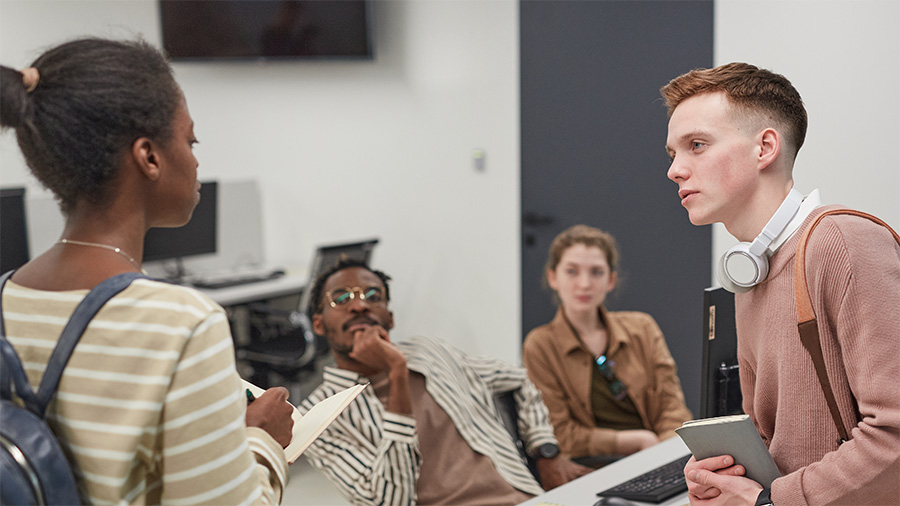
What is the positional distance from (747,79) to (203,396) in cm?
91

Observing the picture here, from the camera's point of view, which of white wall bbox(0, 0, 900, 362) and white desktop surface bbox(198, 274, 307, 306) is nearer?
white desktop surface bbox(198, 274, 307, 306)

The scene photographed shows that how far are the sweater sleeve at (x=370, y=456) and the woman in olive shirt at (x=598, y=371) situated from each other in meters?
0.72

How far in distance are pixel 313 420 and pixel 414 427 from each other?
875 mm

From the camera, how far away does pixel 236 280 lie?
4.41 m

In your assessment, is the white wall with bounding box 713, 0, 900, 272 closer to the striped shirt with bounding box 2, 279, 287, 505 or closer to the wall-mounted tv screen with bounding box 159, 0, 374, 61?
the striped shirt with bounding box 2, 279, 287, 505

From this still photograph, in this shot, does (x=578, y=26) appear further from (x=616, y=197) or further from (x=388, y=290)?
(x=388, y=290)

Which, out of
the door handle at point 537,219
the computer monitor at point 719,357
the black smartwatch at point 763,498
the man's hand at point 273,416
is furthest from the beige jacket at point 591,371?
the man's hand at point 273,416

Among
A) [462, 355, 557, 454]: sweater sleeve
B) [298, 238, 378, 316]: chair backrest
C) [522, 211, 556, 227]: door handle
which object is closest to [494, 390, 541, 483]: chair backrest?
[462, 355, 557, 454]: sweater sleeve

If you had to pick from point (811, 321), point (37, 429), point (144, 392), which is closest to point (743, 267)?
point (811, 321)

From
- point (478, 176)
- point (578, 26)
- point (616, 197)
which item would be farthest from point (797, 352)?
point (478, 176)

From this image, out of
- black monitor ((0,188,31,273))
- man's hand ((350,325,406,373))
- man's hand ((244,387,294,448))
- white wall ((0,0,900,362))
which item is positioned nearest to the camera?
man's hand ((244,387,294,448))

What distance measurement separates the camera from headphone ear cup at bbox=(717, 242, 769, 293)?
1.22 metres

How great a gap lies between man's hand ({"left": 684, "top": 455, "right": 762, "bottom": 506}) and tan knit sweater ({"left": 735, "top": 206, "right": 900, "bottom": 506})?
0.17ft

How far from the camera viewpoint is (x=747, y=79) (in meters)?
1.24
